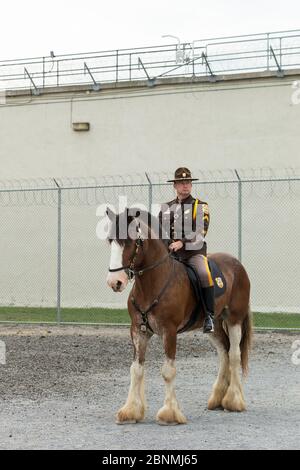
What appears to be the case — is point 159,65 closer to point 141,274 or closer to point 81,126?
point 81,126

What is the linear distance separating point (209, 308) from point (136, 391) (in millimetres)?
1109

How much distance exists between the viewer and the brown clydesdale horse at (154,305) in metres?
6.82

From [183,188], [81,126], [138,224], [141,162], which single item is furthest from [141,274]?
[81,126]

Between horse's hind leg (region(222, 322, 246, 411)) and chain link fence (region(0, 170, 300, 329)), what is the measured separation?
292 inches

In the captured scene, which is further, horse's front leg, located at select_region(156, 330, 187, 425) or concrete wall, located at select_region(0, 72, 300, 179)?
concrete wall, located at select_region(0, 72, 300, 179)

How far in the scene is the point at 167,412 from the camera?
696cm

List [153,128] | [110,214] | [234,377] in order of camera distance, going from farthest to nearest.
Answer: [153,128] → [234,377] → [110,214]

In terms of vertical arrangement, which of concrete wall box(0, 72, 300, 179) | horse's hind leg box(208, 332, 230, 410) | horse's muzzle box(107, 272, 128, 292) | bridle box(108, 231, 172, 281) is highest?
concrete wall box(0, 72, 300, 179)

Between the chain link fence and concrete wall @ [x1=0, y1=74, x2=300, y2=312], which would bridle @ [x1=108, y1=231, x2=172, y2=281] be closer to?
the chain link fence

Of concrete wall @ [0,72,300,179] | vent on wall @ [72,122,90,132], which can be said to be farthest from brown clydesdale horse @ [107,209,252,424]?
vent on wall @ [72,122,90,132]

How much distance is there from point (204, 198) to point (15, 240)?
544 centimetres

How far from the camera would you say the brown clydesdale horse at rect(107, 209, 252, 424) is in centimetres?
682

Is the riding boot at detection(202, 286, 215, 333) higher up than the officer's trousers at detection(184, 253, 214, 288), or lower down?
lower down

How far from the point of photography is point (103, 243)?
19.9 metres
